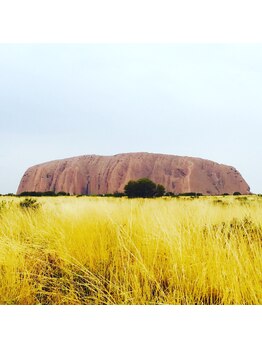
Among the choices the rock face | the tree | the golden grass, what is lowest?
the golden grass

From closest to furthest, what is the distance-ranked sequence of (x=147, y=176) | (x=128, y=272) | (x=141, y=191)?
1. (x=128, y=272)
2. (x=141, y=191)
3. (x=147, y=176)

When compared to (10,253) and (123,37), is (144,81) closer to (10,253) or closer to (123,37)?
(123,37)

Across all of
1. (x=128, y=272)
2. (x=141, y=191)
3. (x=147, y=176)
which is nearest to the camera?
(x=128, y=272)

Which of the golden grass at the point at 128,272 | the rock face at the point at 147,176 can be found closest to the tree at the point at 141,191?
the golden grass at the point at 128,272

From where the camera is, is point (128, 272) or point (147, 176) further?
point (147, 176)

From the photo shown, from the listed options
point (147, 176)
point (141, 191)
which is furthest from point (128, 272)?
point (147, 176)

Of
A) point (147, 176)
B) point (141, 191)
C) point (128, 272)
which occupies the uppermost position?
point (147, 176)

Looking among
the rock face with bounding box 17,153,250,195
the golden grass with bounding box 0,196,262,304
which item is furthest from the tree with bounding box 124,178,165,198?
the rock face with bounding box 17,153,250,195

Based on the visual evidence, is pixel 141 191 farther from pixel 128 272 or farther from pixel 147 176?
pixel 147 176

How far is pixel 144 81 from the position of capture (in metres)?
5.75

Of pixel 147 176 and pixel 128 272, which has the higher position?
pixel 147 176

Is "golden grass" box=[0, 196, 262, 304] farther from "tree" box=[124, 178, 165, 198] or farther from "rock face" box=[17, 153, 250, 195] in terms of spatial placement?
"rock face" box=[17, 153, 250, 195]

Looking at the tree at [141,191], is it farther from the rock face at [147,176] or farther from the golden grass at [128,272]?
the rock face at [147,176]
